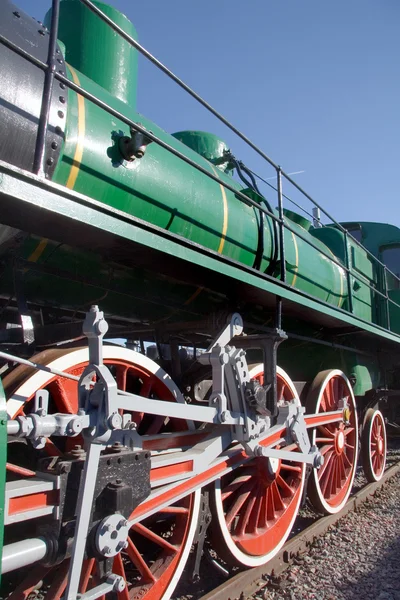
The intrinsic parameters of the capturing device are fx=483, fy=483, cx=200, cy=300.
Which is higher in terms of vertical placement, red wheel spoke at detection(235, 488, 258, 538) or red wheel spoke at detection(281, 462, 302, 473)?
red wheel spoke at detection(281, 462, 302, 473)

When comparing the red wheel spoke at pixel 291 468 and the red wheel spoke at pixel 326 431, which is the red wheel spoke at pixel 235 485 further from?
the red wheel spoke at pixel 326 431

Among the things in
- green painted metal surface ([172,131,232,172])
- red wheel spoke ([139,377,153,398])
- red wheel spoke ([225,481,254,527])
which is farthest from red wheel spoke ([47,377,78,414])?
green painted metal surface ([172,131,232,172])

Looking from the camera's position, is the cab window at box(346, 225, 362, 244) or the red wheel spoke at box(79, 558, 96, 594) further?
the cab window at box(346, 225, 362, 244)

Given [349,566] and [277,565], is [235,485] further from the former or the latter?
[349,566]

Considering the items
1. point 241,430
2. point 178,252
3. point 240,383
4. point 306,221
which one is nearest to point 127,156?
point 178,252

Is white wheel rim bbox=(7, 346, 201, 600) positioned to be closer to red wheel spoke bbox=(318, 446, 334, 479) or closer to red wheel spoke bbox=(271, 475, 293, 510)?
red wheel spoke bbox=(271, 475, 293, 510)

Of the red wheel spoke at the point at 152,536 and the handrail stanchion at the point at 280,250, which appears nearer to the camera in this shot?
the red wheel spoke at the point at 152,536

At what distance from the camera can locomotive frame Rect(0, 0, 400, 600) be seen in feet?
5.49

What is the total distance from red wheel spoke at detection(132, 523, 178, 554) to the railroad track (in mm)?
357

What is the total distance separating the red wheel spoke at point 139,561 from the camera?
7.39 ft

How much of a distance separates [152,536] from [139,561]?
13 centimetres

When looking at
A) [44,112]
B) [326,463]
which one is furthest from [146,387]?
[326,463]

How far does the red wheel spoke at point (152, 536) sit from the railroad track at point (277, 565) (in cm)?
36

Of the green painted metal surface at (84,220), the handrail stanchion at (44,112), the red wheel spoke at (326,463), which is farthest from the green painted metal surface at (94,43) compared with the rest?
the red wheel spoke at (326,463)
